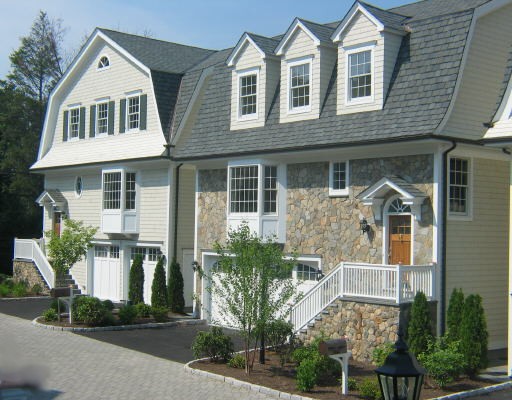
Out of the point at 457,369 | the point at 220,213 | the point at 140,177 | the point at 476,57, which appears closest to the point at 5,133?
the point at 140,177

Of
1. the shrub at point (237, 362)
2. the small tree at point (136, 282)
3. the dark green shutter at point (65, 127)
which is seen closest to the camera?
the shrub at point (237, 362)

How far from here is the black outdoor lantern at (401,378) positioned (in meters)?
4.96

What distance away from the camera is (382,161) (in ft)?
56.5

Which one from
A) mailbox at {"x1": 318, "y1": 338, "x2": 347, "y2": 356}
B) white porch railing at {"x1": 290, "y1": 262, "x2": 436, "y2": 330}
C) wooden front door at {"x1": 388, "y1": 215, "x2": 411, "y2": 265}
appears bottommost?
mailbox at {"x1": 318, "y1": 338, "x2": 347, "y2": 356}

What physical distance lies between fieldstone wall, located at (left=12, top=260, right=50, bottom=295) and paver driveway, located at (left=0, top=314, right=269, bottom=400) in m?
11.4

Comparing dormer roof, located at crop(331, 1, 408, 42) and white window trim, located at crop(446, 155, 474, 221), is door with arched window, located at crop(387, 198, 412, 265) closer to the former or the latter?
white window trim, located at crop(446, 155, 474, 221)

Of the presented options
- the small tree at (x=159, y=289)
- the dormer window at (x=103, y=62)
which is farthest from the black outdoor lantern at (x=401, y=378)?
the dormer window at (x=103, y=62)

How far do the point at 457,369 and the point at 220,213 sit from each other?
34.4ft

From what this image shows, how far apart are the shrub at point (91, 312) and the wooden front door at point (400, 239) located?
28.7 feet

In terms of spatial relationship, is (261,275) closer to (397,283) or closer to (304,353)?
(304,353)

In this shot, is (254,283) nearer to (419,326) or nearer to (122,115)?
(419,326)

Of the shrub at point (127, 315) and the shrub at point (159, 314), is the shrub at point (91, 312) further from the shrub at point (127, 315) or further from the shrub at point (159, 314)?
the shrub at point (159, 314)

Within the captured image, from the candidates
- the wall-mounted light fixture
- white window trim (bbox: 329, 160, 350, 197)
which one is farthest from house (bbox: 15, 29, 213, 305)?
the wall-mounted light fixture

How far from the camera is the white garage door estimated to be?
26641 mm
